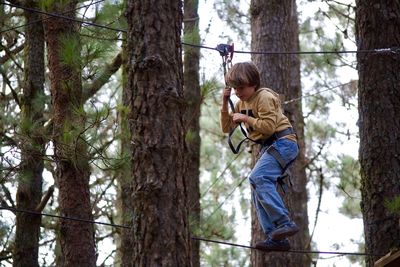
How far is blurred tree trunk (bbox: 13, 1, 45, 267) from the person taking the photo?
5715mm

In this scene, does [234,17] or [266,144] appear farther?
[234,17]

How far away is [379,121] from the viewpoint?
5039 millimetres

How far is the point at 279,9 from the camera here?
6.69 meters

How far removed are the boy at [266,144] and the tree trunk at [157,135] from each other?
58cm

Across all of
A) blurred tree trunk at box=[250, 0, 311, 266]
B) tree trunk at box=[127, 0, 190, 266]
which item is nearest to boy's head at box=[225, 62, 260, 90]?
tree trunk at box=[127, 0, 190, 266]

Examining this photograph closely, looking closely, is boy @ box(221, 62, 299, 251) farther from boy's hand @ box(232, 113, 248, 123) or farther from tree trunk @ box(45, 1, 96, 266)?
tree trunk @ box(45, 1, 96, 266)

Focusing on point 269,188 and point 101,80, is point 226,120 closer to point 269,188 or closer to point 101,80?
point 269,188

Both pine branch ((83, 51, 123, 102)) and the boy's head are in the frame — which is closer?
the boy's head

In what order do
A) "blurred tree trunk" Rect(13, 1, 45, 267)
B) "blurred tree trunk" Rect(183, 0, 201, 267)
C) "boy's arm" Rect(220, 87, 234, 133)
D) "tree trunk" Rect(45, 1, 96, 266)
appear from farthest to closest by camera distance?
"blurred tree trunk" Rect(183, 0, 201, 267) → "blurred tree trunk" Rect(13, 1, 45, 267) → "tree trunk" Rect(45, 1, 96, 266) → "boy's arm" Rect(220, 87, 234, 133)

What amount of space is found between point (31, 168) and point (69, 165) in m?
0.42

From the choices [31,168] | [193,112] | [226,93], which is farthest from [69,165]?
[193,112]

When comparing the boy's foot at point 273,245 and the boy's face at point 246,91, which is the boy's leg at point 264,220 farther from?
the boy's face at point 246,91

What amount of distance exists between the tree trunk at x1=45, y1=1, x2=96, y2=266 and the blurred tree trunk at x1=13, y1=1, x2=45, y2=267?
19cm

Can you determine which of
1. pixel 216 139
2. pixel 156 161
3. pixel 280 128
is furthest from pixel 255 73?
pixel 216 139
